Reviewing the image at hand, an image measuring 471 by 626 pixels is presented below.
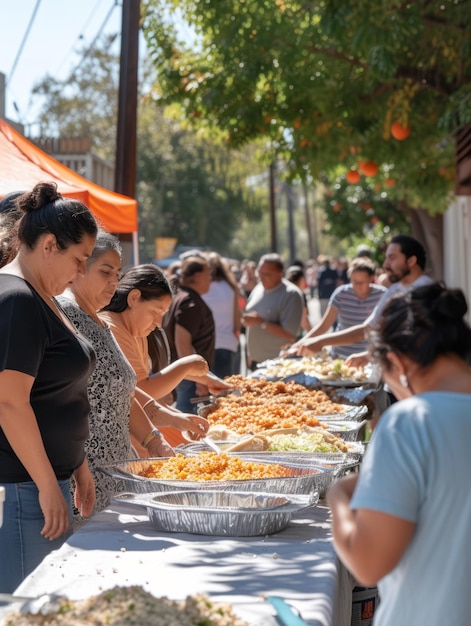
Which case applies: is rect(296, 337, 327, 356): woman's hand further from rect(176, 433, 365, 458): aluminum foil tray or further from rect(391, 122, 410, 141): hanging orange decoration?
rect(176, 433, 365, 458): aluminum foil tray

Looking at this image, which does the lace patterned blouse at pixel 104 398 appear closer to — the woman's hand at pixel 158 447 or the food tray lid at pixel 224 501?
the woman's hand at pixel 158 447

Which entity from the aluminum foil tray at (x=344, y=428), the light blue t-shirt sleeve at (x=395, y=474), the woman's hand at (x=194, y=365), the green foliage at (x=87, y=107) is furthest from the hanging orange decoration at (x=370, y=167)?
the green foliage at (x=87, y=107)

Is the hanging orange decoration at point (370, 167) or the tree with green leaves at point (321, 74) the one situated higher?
the tree with green leaves at point (321, 74)

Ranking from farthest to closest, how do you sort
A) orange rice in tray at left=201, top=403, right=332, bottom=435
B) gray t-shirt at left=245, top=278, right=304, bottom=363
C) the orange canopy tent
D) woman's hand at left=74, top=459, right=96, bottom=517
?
gray t-shirt at left=245, top=278, right=304, bottom=363 → the orange canopy tent → orange rice in tray at left=201, top=403, right=332, bottom=435 → woman's hand at left=74, top=459, right=96, bottom=517

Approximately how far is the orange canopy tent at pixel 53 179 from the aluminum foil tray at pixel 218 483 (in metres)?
3.03

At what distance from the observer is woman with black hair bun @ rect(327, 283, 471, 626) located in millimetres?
2197

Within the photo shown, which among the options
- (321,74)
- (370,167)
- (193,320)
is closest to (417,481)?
(193,320)

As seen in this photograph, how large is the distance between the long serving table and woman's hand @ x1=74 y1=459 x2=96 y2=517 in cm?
26

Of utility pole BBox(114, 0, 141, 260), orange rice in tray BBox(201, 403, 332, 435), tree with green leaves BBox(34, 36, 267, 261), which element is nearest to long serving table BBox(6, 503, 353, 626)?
orange rice in tray BBox(201, 403, 332, 435)

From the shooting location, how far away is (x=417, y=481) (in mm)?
2205

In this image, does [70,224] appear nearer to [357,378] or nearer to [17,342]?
[17,342]

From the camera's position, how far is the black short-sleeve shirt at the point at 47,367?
3408 mm

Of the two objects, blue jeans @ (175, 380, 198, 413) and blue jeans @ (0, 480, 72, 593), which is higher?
blue jeans @ (0, 480, 72, 593)

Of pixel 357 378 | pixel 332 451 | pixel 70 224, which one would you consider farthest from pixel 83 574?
pixel 357 378
